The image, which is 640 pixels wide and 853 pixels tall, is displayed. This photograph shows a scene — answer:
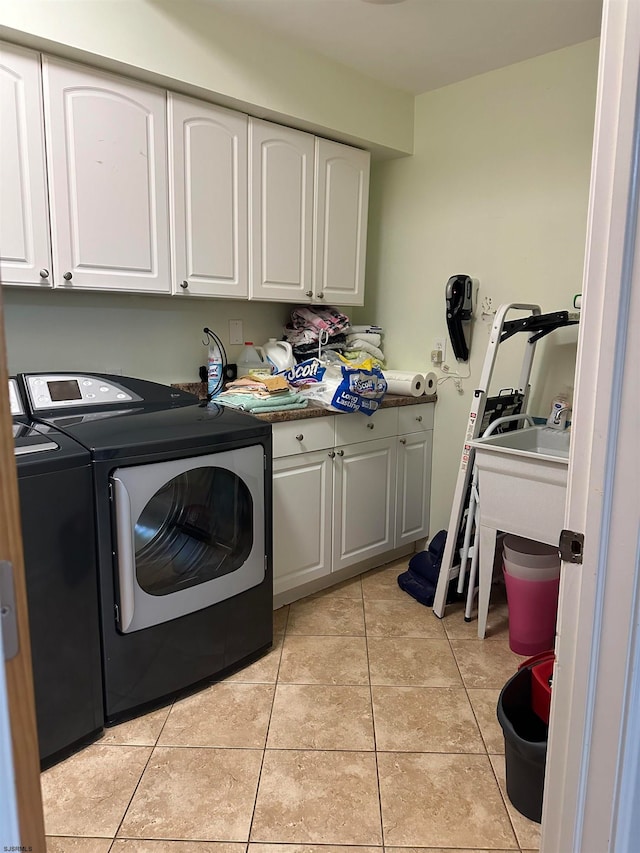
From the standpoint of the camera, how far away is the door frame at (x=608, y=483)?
0.78m

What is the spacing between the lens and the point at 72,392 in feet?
6.69

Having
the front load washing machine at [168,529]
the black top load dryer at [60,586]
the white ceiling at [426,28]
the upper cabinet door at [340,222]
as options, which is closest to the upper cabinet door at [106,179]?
the front load washing machine at [168,529]

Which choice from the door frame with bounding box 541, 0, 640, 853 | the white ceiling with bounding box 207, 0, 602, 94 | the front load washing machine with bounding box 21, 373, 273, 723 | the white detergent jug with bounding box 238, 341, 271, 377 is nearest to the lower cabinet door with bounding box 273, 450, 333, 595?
the front load washing machine with bounding box 21, 373, 273, 723

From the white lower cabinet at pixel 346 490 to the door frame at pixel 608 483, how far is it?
1.57 m

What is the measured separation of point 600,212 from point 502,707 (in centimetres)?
127

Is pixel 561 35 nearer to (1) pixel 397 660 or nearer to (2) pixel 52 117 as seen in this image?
(2) pixel 52 117

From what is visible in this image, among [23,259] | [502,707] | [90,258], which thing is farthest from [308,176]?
[502,707]

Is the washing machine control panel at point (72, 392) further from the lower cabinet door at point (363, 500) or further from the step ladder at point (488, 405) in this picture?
the step ladder at point (488, 405)

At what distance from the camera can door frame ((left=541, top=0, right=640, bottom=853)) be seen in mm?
783

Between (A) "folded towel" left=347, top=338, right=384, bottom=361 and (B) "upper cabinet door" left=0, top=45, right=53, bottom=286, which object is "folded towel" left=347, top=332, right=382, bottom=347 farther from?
(B) "upper cabinet door" left=0, top=45, right=53, bottom=286

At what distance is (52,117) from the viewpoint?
6.11 ft

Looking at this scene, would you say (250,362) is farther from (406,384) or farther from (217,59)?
(217,59)

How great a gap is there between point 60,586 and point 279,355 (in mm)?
1507

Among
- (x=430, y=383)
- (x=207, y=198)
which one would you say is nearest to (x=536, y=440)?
(x=430, y=383)
